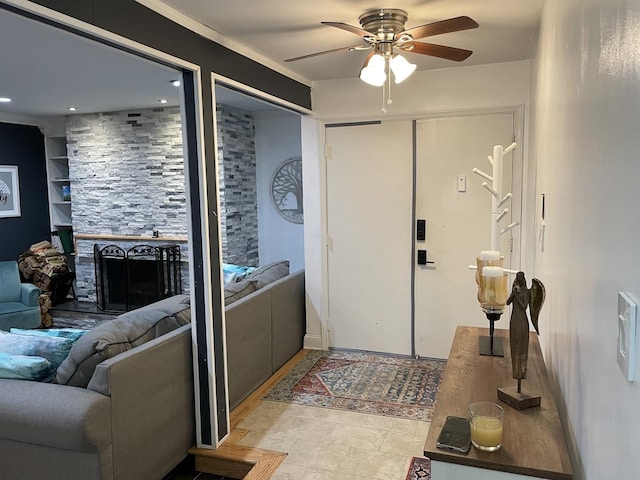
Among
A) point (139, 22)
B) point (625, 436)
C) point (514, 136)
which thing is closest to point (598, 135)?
point (625, 436)

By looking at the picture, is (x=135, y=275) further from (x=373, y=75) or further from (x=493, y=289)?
(x=493, y=289)

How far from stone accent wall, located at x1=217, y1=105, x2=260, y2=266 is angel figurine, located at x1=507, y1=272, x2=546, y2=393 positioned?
417 cm

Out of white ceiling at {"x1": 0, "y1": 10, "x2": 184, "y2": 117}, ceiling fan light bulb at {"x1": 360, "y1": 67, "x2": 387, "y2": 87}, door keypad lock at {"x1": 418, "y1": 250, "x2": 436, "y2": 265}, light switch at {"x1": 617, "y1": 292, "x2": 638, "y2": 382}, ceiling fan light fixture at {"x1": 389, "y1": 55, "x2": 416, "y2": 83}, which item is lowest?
door keypad lock at {"x1": 418, "y1": 250, "x2": 436, "y2": 265}

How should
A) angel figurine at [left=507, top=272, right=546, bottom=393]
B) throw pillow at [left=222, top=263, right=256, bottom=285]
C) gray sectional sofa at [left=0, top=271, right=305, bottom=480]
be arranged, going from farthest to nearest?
throw pillow at [left=222, top=263, right=256, bottom=285], gray sectional sofa at [left=0, top=271, right=305, bottom=480], angel figurine at [left=507, top=272, right=546, bottom=393]

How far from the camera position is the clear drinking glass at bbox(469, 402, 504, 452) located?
1.31 m

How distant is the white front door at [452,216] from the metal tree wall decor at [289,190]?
2036mm

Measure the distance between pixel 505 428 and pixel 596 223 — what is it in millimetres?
670

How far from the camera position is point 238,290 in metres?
3.61

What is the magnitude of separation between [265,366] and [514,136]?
256 centimetres

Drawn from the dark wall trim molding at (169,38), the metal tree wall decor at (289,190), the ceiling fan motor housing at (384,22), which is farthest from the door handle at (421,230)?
the metal tree wall decor at (289,190)

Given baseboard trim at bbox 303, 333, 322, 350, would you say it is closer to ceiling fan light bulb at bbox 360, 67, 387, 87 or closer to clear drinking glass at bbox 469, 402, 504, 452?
ceiling fan light bulb at bbox 360, 67, 387, 87

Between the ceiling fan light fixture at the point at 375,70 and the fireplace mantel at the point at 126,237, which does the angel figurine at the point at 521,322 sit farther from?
the fireplace mantel at the point at 126,237

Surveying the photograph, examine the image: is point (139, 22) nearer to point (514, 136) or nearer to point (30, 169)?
point (514, 136)

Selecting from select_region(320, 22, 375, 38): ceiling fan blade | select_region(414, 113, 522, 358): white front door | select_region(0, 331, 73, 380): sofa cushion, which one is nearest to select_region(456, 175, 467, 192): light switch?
select_region(414, 113, 522, 358): white front door
